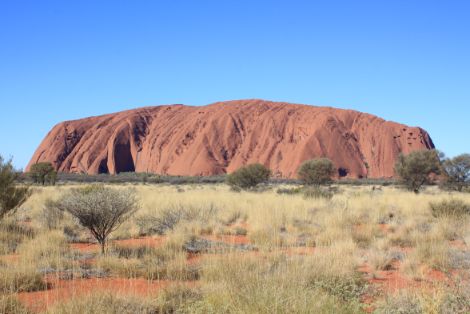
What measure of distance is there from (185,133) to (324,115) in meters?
26.9

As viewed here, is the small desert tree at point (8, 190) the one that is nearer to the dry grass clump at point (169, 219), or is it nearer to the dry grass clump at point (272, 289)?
the dry grass clump at point (169, 219)

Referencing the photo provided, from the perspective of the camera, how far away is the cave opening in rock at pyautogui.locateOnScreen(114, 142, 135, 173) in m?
83.1

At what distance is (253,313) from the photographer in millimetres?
3318

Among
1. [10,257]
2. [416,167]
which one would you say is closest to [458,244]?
[10,257]

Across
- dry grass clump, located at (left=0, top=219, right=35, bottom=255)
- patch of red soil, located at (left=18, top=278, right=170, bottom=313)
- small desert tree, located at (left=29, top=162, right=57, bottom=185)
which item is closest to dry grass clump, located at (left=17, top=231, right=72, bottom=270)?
dry grass clump, located at (left=0, top=219, right=35, bottom=255)

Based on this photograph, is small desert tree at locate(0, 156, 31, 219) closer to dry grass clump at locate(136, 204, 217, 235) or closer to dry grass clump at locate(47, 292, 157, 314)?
dry grass clump at locate(136, 204, 217, 235)

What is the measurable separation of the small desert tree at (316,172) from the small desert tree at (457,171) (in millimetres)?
8047

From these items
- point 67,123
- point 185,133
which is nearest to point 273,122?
point 185,133

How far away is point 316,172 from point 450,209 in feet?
61.5

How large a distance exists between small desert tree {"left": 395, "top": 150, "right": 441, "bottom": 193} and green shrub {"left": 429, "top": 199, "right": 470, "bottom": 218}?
1372 centimetres

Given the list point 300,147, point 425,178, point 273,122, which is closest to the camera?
point 425,178

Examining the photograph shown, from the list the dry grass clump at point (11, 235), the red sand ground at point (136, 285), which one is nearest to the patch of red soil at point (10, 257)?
the red sand ground at point (136, 285)

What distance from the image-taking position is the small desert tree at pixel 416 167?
2712cm

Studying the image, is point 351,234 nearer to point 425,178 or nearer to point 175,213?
point 175,213
